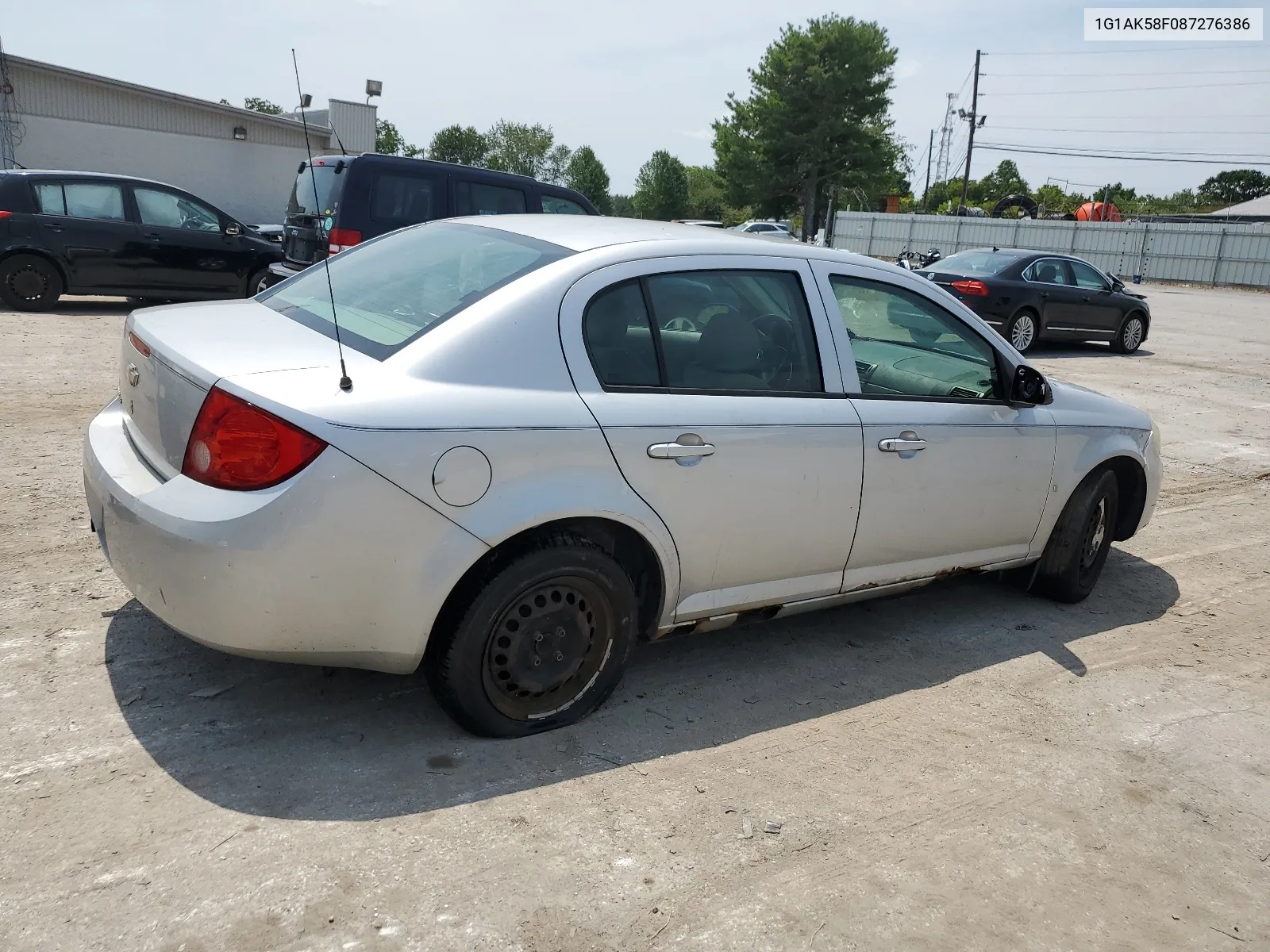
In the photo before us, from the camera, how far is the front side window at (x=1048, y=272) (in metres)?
15.0

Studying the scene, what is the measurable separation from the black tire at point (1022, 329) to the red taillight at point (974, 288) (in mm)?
648

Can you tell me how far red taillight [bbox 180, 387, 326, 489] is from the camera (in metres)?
2.85

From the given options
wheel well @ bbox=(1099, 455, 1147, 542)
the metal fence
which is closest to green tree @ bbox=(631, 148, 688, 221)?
the metal fence

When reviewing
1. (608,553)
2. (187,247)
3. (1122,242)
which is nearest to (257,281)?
(187,247)

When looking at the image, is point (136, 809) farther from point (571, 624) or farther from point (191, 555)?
point (571, 624)

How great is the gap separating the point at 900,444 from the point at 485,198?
7.99 m

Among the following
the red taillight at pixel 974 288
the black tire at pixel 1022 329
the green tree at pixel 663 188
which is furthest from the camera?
the green tree at pixel 663 188

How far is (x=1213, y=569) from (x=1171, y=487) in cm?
193

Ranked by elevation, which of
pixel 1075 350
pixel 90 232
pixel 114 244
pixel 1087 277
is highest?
pixel 90 232

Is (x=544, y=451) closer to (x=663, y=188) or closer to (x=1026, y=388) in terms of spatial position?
(x=1026, y=388)

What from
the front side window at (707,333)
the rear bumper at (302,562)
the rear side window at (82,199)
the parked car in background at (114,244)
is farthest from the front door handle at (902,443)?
the rear side window at (82,199)

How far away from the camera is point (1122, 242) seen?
3856 cm

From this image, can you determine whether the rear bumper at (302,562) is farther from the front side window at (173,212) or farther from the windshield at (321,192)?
the front side window at (173,212)

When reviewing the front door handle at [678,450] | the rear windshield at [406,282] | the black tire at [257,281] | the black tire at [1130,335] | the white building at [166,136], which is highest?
the white building at [166,136]
